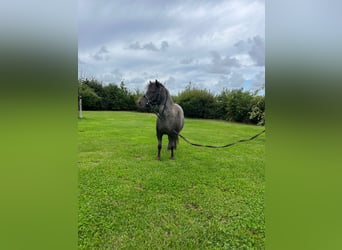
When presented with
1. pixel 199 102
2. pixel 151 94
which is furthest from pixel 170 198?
pixel 199 102

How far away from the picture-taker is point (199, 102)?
443 inches

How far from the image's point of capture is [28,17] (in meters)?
0.59

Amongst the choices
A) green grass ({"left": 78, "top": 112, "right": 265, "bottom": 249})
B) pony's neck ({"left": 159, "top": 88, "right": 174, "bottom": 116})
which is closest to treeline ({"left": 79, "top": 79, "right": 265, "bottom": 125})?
green grass ({"left": 78, "top": 112, "right": 265, "bottom": 249})

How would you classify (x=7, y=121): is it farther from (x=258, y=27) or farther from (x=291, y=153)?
(x=258, y=27)

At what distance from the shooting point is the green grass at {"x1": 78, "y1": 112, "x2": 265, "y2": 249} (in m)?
2.14

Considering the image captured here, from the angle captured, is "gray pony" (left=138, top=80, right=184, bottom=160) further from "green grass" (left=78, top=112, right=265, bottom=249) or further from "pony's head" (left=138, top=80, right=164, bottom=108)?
"green grass" (left=78, top=112, right=265, bottom=249)

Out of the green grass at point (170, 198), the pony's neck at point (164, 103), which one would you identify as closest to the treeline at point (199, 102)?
the green grass at point (170, 198)

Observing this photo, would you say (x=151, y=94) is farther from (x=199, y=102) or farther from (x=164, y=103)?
(x=199, y=102)

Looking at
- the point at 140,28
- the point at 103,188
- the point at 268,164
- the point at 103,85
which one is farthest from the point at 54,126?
the point at 103,85

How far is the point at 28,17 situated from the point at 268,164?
0.88 metres

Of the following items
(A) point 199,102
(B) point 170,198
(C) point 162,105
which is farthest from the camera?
(A) point 199,102

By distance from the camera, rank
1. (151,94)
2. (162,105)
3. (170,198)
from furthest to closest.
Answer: (162,105) → (151,94) → (170,198)

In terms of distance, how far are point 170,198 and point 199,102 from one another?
8598 mm

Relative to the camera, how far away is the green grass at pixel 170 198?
2139mm
